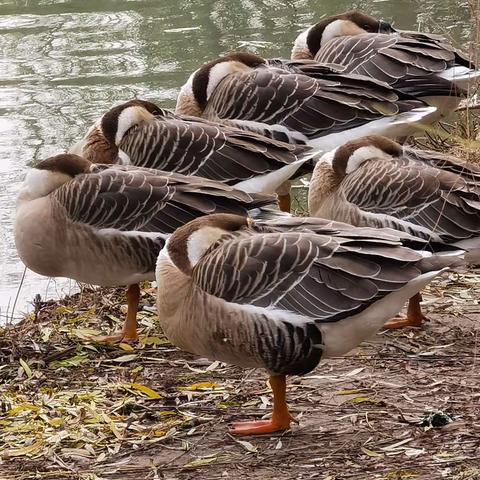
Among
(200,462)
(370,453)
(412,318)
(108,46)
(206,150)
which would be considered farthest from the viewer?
(108,46)

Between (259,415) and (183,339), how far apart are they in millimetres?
570

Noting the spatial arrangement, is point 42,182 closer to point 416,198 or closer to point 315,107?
point 416,198

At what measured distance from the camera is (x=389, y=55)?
937 centimetres

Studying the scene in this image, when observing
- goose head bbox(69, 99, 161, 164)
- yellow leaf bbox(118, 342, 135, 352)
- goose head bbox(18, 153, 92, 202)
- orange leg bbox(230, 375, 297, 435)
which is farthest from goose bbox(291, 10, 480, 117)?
orange leg bbox(230, 375, 297, 435)

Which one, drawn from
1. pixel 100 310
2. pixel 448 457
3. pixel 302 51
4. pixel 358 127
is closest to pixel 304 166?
pixel 358 127

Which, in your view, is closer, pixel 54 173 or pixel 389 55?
pixel 54 173

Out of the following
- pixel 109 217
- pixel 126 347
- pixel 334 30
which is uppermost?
pixel 334 30

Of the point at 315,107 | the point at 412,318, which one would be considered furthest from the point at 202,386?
the point at 315,107

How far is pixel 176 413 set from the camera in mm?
5785

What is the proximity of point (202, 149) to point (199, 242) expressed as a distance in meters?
2.12

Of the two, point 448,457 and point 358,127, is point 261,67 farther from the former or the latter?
point 448,457

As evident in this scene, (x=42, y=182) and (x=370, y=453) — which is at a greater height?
(x=42, y=182)

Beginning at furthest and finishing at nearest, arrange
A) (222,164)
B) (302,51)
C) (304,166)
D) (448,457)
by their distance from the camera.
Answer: (302,51)
(304,166)
(222,164)
(448,457)

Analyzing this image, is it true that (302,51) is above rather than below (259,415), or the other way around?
above
